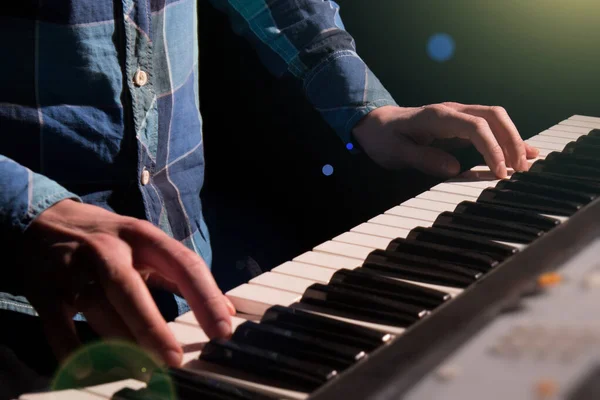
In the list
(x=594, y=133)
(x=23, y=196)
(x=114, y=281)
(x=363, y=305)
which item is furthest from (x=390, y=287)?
(x=594, y=133)

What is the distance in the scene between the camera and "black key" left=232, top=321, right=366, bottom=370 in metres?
0.60

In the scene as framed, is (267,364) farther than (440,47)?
No

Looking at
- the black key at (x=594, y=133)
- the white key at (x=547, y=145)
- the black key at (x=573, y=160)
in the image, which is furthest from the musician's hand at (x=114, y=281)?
the black key at (x=594, y=133)

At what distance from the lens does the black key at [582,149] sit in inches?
47.1

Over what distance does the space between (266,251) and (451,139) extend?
1.74ft

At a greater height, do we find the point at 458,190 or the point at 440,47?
the point at 440,47

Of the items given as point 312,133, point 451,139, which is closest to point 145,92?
point 451,139

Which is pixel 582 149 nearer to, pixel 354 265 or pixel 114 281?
pixel 354 265

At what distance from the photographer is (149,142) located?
1.16 m

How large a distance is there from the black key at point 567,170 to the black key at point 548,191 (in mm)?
77

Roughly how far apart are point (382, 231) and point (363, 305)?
0.24 metres

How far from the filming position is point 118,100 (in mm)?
1104

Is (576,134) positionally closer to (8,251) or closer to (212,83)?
(212,83)

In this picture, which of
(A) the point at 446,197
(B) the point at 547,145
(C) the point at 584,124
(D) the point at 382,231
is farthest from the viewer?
(C) the point at 584,124
